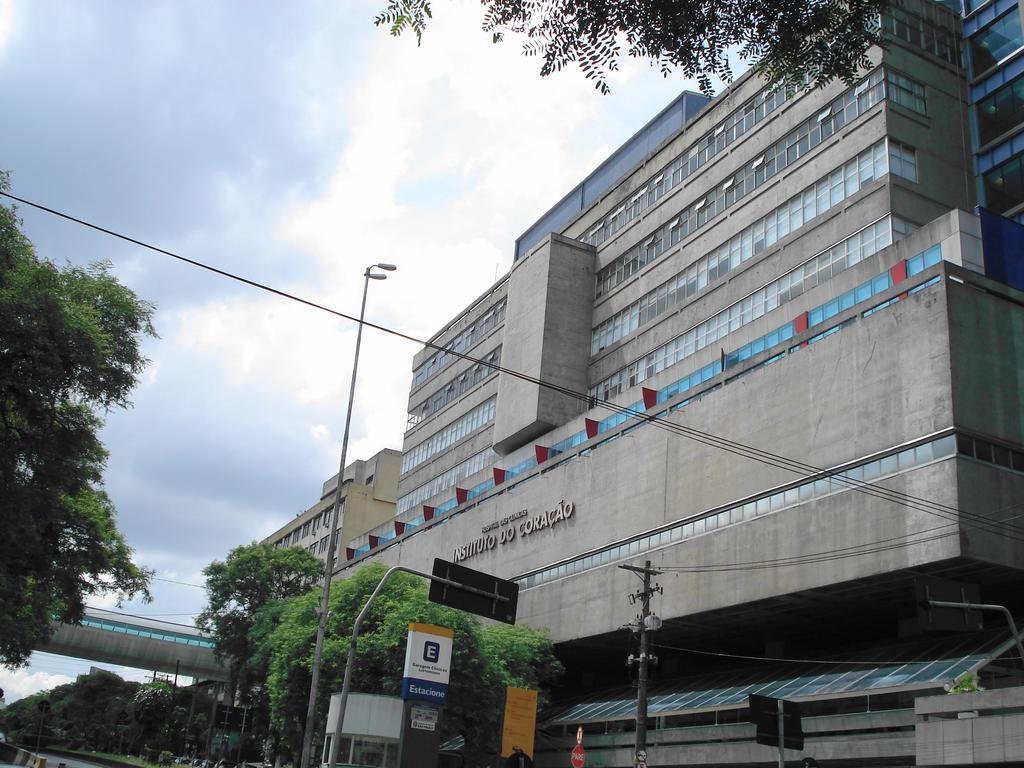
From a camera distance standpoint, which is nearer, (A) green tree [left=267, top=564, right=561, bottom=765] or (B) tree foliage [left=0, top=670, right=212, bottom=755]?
(A) green tree [left=267, top=564, right=561, bottom=765]

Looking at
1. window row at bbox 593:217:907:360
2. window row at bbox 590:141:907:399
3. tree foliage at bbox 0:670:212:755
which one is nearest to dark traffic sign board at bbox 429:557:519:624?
window row at bbox 593:217:907:360

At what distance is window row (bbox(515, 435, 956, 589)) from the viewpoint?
1377 inches

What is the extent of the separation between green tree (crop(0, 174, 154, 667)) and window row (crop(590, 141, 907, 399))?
2858 cm

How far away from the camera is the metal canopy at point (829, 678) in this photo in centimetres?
3316

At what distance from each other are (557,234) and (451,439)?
1918 centimetres

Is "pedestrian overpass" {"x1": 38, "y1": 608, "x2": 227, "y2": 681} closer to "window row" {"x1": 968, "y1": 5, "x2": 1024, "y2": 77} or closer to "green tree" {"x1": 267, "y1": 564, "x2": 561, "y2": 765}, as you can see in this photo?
"green tree" {"x1": 267, "y1": 564, "x2": 561, "y2": 765}

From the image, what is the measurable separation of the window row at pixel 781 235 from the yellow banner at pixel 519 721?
1999cm

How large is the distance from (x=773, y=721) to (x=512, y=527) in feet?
124

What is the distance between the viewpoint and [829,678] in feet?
124

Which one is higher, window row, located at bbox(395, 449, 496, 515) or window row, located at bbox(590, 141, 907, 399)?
window row, located at bbox(590, 141, 907, 399)

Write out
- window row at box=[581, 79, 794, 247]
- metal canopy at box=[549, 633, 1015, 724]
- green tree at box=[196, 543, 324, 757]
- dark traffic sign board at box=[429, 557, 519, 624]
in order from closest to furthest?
dark traffic sign board at box=[429, 557, 519, 624]
metal canopy at box=[549, 633, 1015, 724]
window row at box=[581, 79, 794, 247]
green tree at box=[196, 543, 324, 757]

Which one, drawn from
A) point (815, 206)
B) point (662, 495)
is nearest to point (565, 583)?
point (662, 495)

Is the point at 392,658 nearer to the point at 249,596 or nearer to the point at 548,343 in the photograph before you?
the point at 548,343

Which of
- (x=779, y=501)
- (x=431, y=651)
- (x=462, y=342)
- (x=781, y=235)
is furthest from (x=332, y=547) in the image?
(x=462, y=342)
